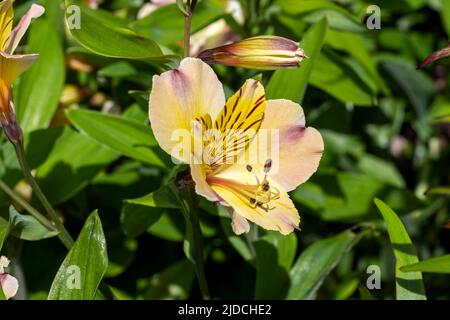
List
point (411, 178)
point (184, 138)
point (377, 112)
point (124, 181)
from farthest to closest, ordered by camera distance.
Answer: point (411, 178), point (377, 112), point (124, 181), point (184, 138)

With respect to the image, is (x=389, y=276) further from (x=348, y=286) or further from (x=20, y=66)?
(x=20, y=66)

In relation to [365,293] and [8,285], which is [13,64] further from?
[365,293]

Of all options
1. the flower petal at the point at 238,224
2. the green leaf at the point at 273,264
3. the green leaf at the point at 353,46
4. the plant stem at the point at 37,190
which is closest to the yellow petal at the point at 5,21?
the plant stem at the point at 37,190

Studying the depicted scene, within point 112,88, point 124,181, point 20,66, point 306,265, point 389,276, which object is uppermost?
point 20,66

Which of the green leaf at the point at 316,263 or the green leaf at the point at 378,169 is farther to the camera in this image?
the green leaf at the point at 378,169

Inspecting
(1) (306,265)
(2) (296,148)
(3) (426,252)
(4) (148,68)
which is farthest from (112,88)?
(3) (426,252)

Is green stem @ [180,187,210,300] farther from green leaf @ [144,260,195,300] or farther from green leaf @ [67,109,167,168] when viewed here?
green leaf @ [144,260,195,300]

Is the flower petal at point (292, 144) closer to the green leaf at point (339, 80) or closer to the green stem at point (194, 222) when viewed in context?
the green stem at point (194, 222)
